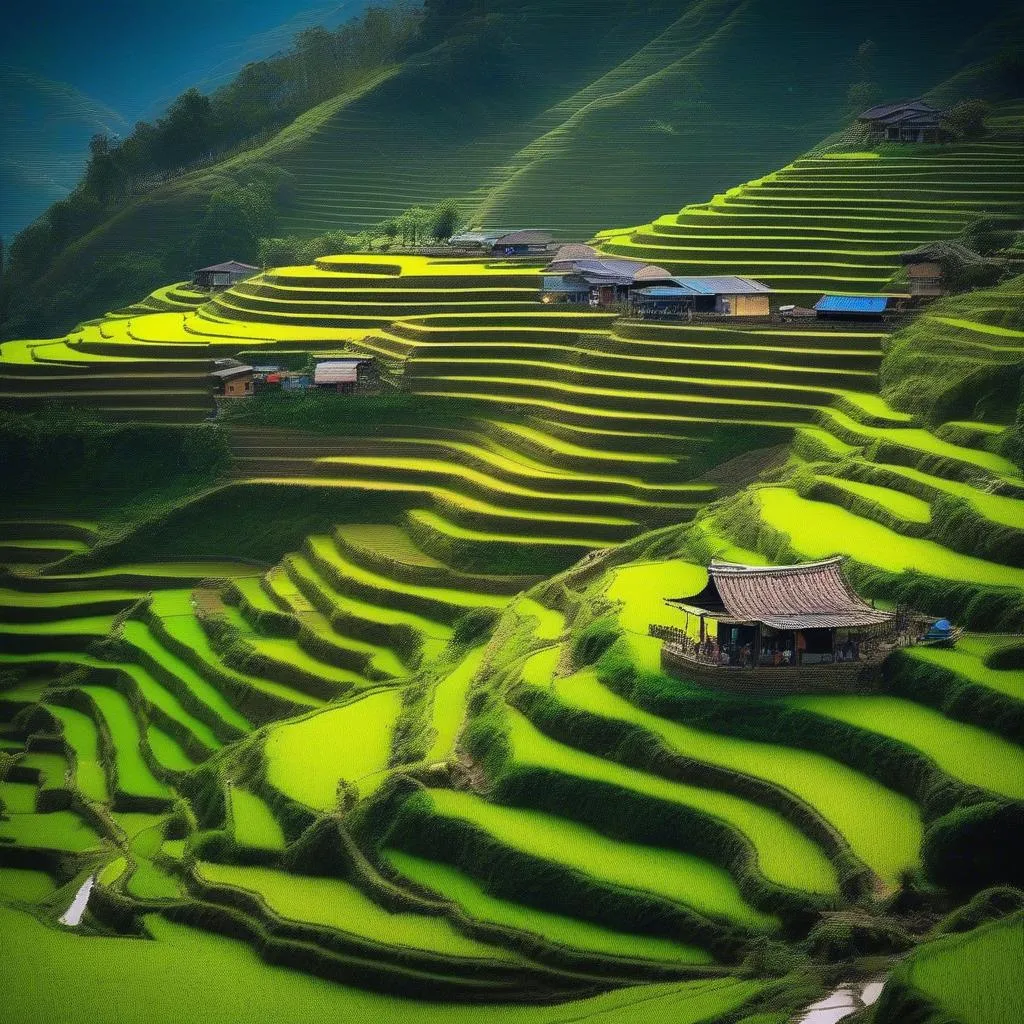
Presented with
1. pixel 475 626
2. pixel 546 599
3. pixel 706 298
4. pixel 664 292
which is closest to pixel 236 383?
pixel 664 292

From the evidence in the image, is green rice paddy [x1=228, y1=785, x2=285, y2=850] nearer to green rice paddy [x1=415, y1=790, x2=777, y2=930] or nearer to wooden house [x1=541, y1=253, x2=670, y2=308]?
green rice paddy [x1=415, y1=790, x2=777, y2=930]

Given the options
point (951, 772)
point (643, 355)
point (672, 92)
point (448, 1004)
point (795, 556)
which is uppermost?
point (672, 92)

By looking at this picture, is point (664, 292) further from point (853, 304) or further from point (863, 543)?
point (863, 543)

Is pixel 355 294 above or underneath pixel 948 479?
above

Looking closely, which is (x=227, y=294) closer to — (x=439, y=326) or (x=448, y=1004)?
(x=439, y=326)

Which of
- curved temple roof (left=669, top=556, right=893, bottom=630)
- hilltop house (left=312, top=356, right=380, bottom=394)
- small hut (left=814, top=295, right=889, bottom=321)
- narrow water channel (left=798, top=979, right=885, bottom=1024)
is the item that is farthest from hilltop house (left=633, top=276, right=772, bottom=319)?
narrow water channel (left=798, top=979, right=885, bottom=1024)

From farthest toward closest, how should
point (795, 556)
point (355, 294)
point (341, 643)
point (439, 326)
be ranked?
point (355, 294) < point (439, 326) < point (341, 643) < point (795, 556)

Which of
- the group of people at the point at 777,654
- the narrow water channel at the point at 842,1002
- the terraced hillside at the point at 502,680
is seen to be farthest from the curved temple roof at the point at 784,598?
the narrow water channel at the point at 842,1002

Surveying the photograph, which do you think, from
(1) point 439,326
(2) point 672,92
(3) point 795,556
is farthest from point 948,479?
(2) point 672,92
